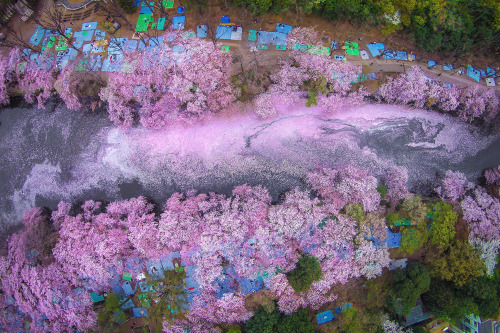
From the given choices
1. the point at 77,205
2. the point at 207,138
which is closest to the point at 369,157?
the point at 207,138

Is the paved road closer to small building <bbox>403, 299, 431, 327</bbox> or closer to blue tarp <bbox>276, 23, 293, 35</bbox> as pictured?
blue tarp <bbox>276, 23, 293, 35</bbox>

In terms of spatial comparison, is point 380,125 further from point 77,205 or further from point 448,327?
point 77,205

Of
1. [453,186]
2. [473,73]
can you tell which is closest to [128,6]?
[473,73]

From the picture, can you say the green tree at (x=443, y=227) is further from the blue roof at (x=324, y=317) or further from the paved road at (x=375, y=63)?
the paved road at (x=375, y=63)

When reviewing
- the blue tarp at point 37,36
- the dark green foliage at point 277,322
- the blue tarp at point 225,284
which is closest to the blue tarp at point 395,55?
the dark green foliage at point 277,322

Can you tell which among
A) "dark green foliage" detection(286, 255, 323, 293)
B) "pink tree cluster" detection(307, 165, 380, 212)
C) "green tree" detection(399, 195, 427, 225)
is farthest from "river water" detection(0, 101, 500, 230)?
"dark green foliage" detection(286, 255, 323, 293)

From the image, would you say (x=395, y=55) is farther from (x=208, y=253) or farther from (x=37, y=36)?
(x=37, y=36)
